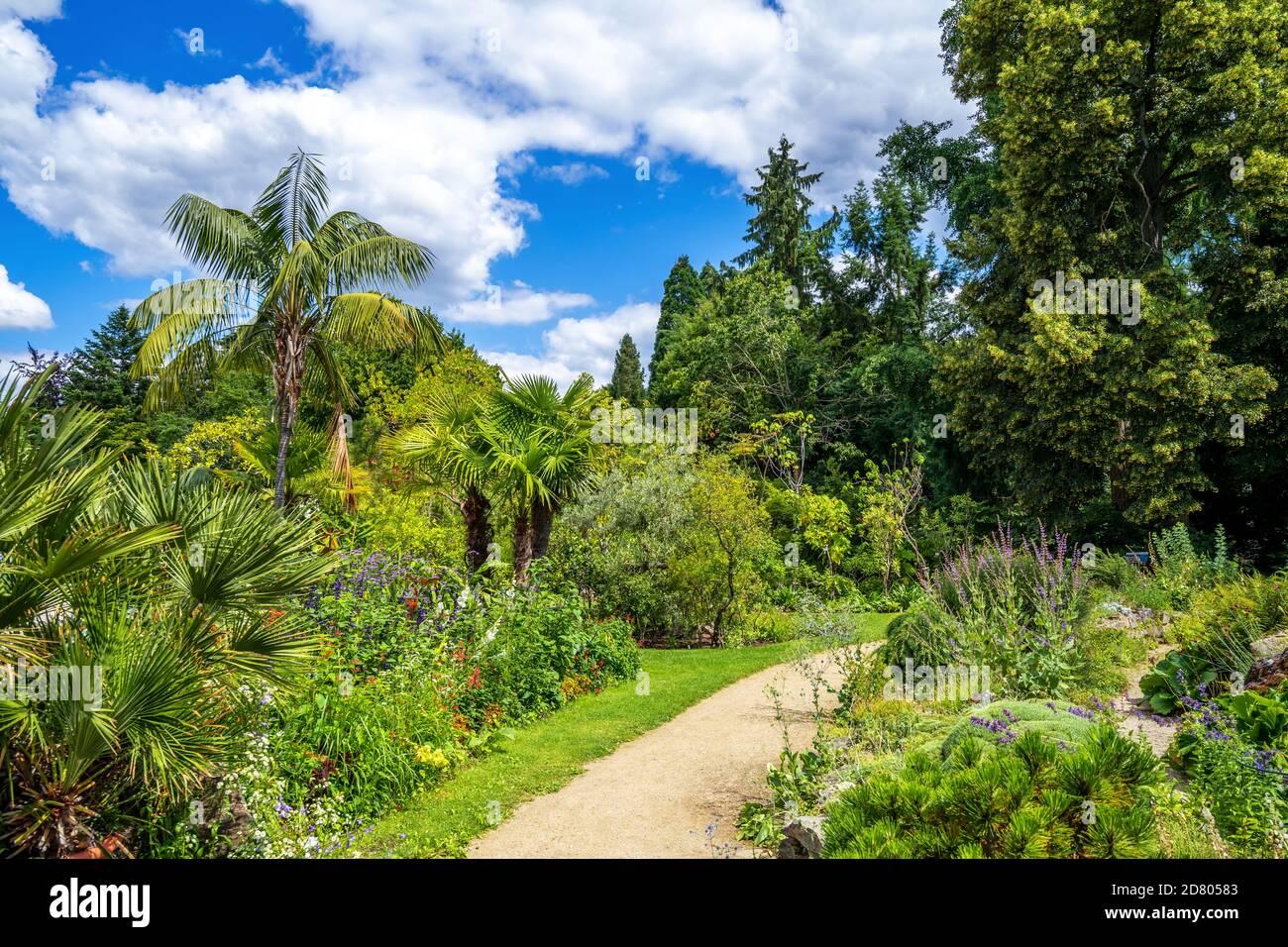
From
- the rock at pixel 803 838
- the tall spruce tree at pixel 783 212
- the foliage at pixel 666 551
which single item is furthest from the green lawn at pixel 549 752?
the tall spruce tree at pixel 783 212

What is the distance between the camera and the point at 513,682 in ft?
27.7

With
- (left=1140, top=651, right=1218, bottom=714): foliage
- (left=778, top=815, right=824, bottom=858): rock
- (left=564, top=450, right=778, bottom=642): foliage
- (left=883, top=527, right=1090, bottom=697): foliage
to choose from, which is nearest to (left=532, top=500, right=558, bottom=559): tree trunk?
(left=564, top=450, right=778, bottom=642): foliage

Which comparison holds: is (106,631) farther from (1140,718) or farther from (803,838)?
(1140,718)

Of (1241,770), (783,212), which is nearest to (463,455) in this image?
(1241,770)

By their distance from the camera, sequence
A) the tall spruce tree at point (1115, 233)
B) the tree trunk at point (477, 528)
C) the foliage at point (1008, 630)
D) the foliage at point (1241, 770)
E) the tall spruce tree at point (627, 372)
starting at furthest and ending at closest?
the tall spruce tree at point (627, 372), the tall spruce tree at point (1115, 233), the tree trunk at point (477, 528), the foliage at point (1008, 630), the foliage at point (1241, 770)

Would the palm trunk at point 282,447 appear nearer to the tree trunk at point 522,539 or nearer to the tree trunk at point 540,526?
the tree trunk at point 522,539

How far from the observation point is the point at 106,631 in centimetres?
353

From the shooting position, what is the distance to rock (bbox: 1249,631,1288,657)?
20.3ft

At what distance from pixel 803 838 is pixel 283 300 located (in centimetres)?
1439

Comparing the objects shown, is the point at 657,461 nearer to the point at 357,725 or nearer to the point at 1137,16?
the point at 357,725

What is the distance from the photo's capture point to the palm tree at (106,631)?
331cm

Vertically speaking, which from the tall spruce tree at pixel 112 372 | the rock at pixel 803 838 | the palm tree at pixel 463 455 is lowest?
the rock at pixel 803 838

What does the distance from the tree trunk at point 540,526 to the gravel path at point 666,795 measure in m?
3.70
